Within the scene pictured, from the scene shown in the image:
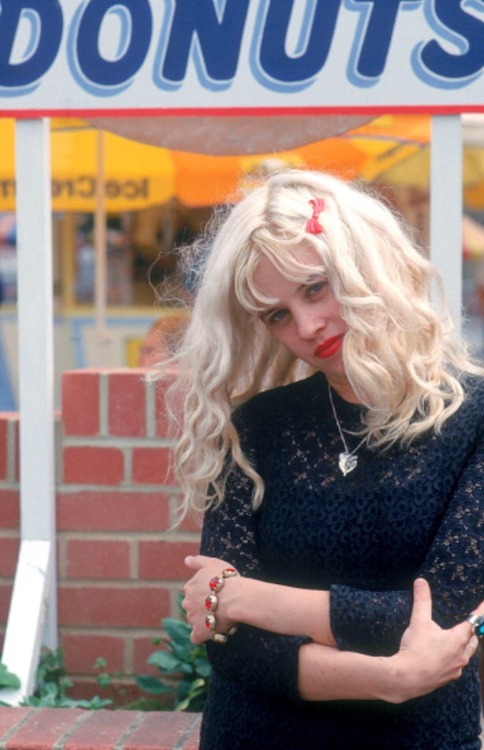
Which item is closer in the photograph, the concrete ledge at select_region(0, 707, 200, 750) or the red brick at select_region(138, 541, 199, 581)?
the concrete ledge at select_region(0, 707, 200, 750)

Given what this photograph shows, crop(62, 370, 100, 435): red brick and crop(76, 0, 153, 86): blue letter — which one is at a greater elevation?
crop(76, 0, 153, 86): blue letter

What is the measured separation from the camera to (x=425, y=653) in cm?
173

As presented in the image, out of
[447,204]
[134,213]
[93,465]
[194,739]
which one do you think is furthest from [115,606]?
[134,213]

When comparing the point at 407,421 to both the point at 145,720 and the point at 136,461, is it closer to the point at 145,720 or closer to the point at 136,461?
the point at 145,720

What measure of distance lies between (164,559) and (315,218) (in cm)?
155

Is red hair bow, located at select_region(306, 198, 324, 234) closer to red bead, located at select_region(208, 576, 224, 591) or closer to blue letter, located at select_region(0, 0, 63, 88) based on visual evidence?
red bead, located at select_region(208, 576, 224, 591)

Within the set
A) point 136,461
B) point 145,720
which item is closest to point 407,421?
point 145,720

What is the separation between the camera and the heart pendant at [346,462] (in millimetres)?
1904

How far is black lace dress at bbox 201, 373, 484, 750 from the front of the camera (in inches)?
71.1

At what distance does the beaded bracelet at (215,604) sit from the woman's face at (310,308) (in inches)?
13.7

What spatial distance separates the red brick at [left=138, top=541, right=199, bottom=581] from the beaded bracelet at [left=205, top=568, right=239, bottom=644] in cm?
135

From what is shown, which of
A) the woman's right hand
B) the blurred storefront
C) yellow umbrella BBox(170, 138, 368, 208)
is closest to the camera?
the woman's right hand

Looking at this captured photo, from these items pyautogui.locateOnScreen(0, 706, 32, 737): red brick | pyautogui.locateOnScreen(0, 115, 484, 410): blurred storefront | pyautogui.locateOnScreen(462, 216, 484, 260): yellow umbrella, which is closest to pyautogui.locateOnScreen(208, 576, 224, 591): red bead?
pyautogui.locateOnScreen(0, 706, 32, 737): red brick

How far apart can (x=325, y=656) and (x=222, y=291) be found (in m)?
0.57
